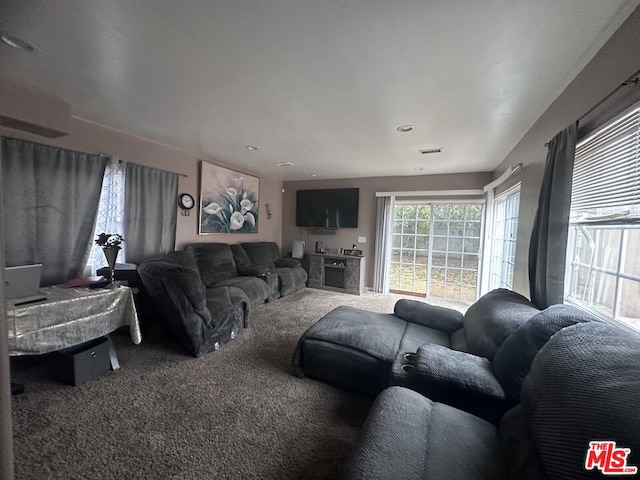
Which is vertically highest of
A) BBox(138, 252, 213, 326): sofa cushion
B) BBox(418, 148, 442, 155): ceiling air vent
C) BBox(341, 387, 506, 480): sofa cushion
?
BBox(418, 148, 442, 155): ceiling air vent

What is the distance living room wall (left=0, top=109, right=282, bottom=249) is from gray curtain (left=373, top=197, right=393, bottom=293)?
7.68 feet

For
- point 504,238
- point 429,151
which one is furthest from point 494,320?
point 429,151

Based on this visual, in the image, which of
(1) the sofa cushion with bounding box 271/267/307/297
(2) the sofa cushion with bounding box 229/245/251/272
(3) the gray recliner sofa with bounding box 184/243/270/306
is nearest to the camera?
(3) the gray recliner sofa with bounding box 184/243/270/306

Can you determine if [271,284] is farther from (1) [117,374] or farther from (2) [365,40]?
(2) [365,40]

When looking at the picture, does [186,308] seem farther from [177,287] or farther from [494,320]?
[494,320]

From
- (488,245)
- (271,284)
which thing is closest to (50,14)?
(271,284)

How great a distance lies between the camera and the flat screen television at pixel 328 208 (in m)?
5.35

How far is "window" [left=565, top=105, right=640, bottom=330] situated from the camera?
1285mm

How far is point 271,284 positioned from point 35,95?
3224 millimetres

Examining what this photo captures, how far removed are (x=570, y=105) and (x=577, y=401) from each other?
6.12 feet

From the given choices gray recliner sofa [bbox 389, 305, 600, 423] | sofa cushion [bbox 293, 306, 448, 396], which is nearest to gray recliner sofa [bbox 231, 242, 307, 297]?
sofa cushion [bbox 293, 306, 448, 396]

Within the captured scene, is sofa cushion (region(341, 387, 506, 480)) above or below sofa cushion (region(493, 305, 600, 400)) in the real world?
below

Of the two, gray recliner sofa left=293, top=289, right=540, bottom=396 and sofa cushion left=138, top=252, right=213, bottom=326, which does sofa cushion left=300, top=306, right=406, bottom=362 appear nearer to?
gray recliner sofa left=293, top=289, right=540, bottom=396

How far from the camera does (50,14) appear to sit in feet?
4.35
